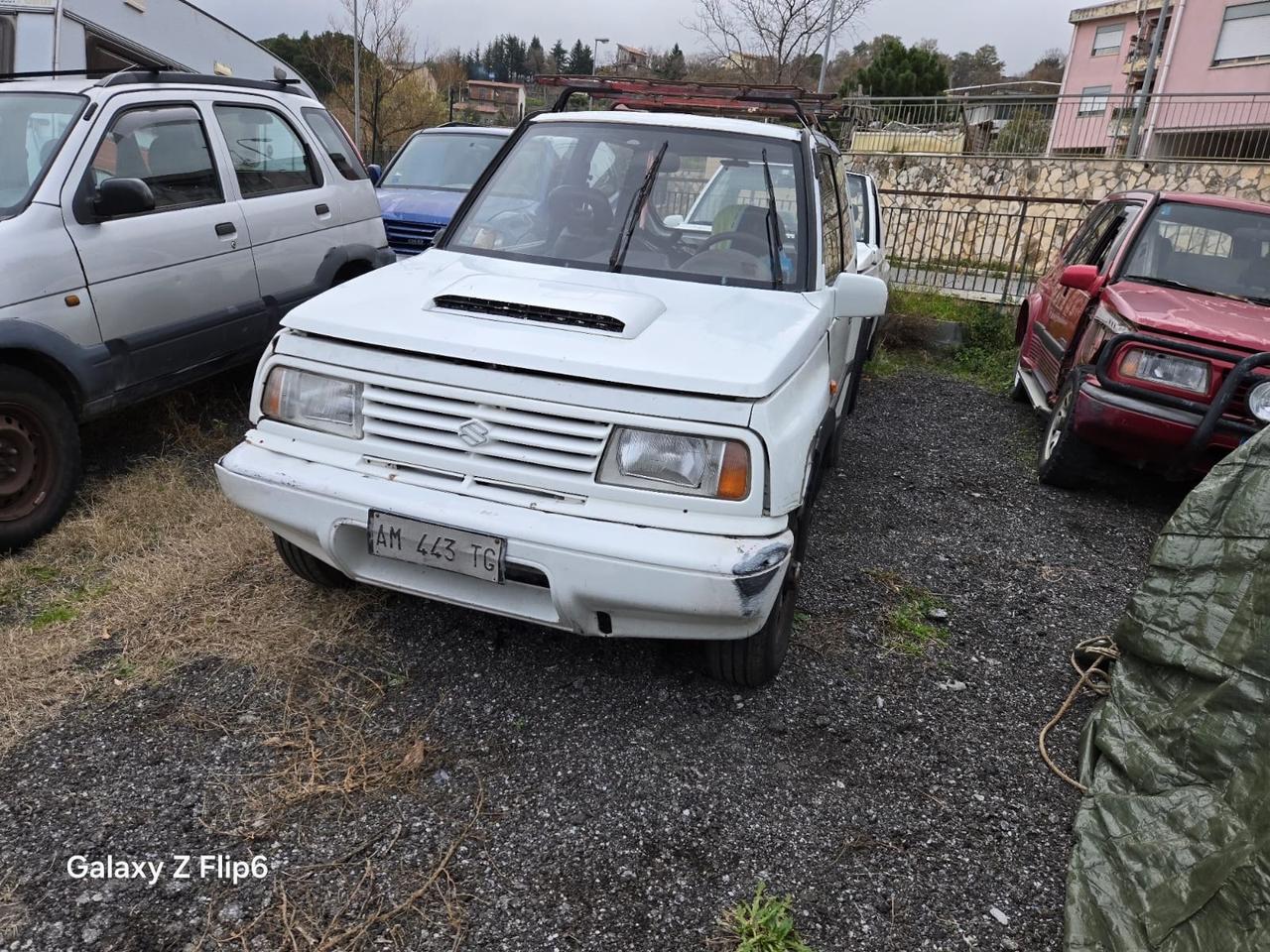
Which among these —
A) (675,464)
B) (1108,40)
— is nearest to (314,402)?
(675,464)

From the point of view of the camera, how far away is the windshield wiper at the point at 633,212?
11.0ft

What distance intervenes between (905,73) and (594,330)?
32.4m

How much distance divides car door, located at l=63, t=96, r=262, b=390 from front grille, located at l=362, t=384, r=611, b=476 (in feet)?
7.20

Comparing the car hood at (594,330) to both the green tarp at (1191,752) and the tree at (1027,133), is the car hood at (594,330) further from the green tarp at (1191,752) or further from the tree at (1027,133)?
the tree at (1027,133)

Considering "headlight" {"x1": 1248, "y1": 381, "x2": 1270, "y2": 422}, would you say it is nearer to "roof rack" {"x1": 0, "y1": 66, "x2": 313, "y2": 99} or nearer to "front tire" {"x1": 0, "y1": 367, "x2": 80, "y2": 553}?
"front tire" {"x1": 0, "y1": 367, "x2": 80, "y2": 553}

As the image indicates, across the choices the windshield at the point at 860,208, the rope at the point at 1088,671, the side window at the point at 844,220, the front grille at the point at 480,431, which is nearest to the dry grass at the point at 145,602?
the front grille at the point at 480,431

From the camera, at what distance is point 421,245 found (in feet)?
25.1

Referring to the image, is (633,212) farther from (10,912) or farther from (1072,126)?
(1072,126)

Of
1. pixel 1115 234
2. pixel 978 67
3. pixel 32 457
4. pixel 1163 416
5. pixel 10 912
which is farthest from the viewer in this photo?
pixel 978 67

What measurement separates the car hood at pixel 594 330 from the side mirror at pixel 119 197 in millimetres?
1466

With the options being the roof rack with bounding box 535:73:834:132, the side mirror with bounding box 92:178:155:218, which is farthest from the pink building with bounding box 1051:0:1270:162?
the side mirror with bounding box 92:178:155:218

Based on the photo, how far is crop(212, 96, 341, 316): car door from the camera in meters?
4.84

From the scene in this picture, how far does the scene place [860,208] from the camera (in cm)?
789

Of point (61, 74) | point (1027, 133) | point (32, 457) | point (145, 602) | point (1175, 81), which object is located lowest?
point (145, 602)
